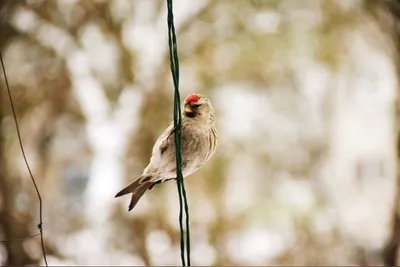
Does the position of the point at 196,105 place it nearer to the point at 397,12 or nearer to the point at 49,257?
the point at 49,257

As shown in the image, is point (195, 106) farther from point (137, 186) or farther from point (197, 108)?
point (137, 186)

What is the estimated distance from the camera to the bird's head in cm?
86

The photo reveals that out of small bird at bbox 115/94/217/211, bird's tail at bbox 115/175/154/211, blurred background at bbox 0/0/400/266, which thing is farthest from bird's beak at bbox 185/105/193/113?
blurred background at bbox 0/0/400/266

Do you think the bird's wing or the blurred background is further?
the blurred background

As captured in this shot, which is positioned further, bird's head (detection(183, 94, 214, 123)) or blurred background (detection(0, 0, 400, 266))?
blurred background (detection(0, 0, 400, 266))

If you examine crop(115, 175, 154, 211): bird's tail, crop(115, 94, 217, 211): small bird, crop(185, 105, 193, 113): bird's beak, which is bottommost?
crop(115, 175, 154, 211): bird's tail

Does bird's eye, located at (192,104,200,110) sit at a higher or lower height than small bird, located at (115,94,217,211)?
higher

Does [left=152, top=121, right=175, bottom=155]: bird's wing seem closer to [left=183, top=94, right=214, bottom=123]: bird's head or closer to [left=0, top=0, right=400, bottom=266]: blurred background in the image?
[left=183, top=94, right=214, bottom=123]: bird's head

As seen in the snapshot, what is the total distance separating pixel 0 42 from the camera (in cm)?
235

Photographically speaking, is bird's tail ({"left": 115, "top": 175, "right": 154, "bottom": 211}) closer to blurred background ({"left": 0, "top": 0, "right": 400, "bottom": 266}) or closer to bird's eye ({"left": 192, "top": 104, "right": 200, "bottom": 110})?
bird's eye ({"left": 192, "top": 104, "right": 200, "bottom": 110})

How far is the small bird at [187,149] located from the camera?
2.64 feet

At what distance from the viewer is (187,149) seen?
81cm

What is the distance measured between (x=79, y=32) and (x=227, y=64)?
2.22ft

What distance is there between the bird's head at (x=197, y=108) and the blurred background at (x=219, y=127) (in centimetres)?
151
